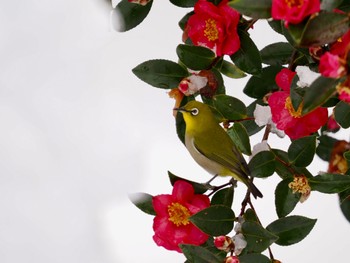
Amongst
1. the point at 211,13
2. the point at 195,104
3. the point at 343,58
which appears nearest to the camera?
the point at 343,58

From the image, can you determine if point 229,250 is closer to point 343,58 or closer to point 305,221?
point 305,221

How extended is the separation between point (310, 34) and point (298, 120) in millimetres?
278

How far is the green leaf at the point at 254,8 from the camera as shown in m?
0.61

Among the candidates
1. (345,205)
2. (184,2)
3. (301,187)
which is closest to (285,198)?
(301,187)

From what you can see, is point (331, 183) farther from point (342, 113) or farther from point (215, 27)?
point (215, 27)

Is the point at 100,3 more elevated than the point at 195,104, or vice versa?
the point at 100,3

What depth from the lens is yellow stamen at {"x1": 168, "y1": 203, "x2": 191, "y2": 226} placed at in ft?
2.76

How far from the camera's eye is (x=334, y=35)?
560 millimetres

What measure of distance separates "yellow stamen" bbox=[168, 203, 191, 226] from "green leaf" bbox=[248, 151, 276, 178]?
101mm

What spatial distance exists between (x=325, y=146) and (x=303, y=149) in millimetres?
217

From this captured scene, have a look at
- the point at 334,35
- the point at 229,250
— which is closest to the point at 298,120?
the point at 229,250

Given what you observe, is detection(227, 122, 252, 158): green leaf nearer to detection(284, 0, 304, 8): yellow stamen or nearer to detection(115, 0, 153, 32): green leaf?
detection(115, 0, 153, 32): green leaf

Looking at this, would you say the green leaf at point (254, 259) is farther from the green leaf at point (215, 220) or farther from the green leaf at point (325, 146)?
the green leaf at point (325, 146)

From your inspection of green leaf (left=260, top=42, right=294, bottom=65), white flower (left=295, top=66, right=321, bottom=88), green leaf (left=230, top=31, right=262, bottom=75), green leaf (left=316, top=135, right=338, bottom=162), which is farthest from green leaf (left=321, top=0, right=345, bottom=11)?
green leaf (left=316, top=135, right=338, bottom=162)
